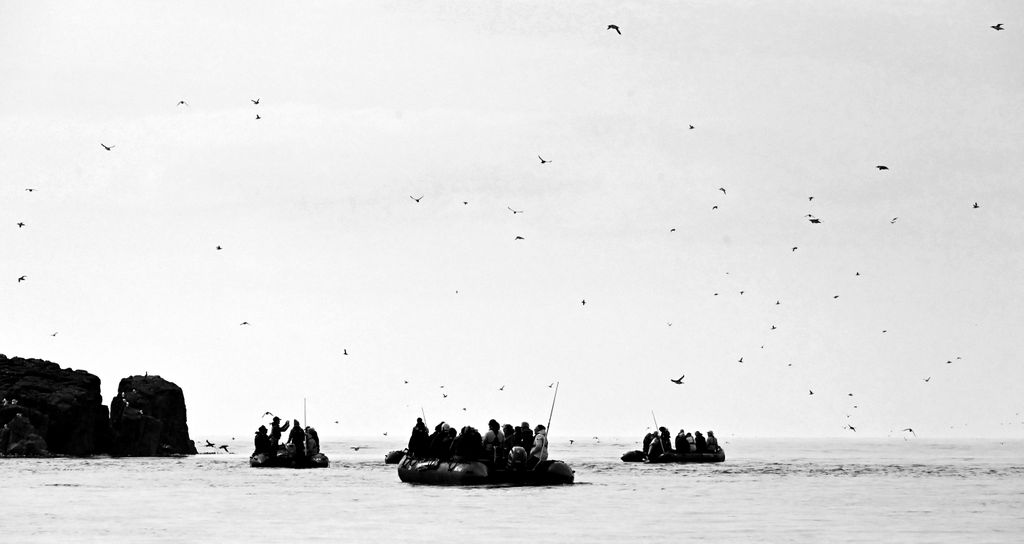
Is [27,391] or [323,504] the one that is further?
[27,391]

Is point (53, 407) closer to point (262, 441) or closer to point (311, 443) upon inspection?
point (262, 441)

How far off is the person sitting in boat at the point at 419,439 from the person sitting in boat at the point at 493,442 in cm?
635

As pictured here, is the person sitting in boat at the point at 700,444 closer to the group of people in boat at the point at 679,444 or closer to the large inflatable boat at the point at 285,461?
the group of people in boat at the point at 679,444

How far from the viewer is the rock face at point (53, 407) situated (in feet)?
378

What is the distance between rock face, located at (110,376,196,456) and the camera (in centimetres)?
12425

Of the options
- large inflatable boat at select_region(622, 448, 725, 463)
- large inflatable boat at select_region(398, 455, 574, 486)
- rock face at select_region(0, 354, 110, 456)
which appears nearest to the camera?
large inflatable boat at select_region(398, 455, 574, 486)

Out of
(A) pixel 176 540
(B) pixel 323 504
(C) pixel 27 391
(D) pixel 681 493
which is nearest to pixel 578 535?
(A) pixel 176 540

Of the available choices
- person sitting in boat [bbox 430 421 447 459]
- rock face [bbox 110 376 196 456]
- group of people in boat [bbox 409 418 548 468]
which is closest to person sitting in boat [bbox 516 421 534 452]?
group of people in boat [bbox 409 418 548 468]

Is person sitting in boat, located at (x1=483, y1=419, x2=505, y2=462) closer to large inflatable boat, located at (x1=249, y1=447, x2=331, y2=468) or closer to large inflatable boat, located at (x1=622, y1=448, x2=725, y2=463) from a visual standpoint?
large inflatable boat, located at (x1=249, y1=447, x2=331, y2=468)

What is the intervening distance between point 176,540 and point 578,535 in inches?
369

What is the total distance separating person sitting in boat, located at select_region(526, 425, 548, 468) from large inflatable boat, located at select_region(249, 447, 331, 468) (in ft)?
87.3

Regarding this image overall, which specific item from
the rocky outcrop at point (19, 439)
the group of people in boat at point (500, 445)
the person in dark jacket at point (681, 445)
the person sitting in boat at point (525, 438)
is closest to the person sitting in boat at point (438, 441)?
the group of people in boat at point (500, 445)

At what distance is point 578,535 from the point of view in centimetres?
3253

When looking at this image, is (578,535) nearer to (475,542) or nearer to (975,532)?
(475,542)
